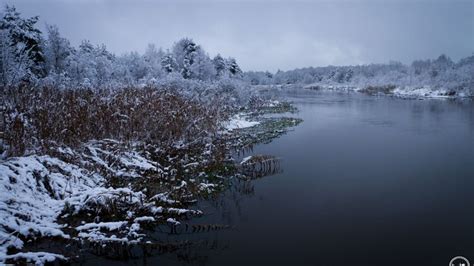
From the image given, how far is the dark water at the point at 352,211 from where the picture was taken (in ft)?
18.0

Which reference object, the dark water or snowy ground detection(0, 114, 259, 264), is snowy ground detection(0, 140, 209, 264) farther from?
the dark water

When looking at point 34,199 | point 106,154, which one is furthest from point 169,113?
point 34,199

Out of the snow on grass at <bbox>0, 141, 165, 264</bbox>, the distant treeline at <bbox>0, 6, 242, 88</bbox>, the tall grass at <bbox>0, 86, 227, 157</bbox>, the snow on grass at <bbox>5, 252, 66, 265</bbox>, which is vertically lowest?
the snow on grass at <bbox>5, 252, 66, 265</bbox>

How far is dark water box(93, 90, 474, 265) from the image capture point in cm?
550

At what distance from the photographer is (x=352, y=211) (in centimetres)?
716

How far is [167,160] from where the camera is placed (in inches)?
426

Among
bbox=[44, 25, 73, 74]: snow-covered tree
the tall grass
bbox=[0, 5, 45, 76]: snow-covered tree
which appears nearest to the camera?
the tall grass

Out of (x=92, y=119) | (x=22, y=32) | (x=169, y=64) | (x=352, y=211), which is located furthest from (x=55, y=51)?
(x=352, y=211)

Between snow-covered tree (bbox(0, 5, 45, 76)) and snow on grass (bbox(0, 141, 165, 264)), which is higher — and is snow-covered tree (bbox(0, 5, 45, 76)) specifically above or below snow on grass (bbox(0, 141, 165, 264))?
above

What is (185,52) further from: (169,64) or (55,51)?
(55,51)

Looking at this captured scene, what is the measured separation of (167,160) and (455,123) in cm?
1831

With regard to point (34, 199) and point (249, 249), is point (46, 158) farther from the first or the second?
point (249, 249)

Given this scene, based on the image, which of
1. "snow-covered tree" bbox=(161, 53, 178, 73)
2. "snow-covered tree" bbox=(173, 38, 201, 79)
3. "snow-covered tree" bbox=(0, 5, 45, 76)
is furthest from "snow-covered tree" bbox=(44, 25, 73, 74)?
"snow-covered tree" bbox=(173, 38, 201, 79)

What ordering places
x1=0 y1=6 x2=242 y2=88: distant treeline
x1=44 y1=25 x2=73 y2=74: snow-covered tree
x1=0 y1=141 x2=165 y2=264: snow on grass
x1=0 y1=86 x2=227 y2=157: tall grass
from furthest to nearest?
x1=44 y1=25 x2=73 y2=74: snow-covered tree → x1=0 y1=6 x2=242 y2=88: distant treeline → x1=0 y1=86 x2=227 y2=157: tall grass → x1=0 y1=141 x2=165 y2=264: snow on grass
